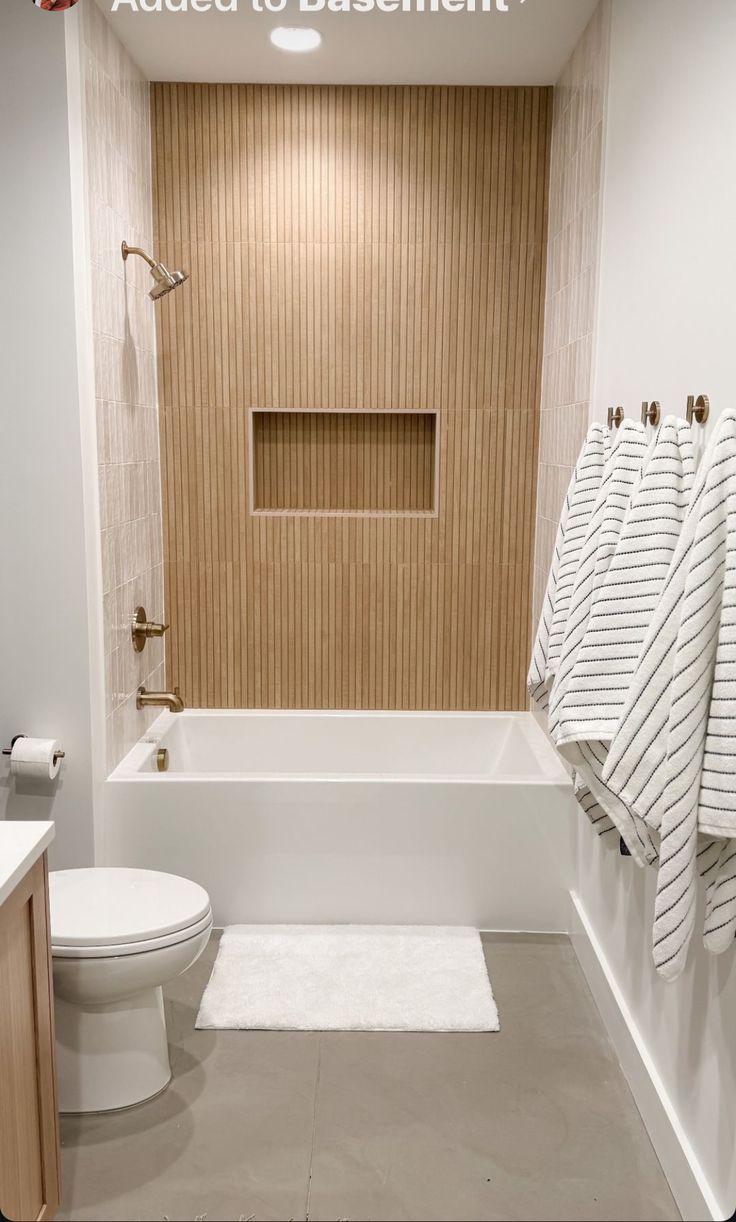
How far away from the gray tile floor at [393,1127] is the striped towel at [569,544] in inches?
33.6

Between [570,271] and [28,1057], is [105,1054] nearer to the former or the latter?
[28,1057]

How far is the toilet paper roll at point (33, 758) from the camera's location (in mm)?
2590

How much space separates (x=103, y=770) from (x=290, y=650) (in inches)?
36.3

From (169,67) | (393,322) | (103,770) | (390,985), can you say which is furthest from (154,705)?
(169,67)

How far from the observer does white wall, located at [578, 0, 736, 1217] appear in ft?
5.43

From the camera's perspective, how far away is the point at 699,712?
4.57ft

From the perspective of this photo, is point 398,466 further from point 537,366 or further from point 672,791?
point 672,791

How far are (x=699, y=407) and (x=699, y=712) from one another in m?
0.59

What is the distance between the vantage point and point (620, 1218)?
33.4 inches

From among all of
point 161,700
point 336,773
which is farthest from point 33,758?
point 336,773

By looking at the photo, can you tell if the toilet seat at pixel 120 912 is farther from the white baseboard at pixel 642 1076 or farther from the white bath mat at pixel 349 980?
the white baseboard at pixel 642 1076

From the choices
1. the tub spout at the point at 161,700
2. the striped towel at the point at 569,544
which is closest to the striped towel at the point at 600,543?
the striped towel at the point at 569,544

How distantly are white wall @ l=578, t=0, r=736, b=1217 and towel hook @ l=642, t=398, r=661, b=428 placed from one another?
0.10 feet

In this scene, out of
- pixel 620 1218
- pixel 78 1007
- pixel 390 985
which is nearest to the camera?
pixel 620 1218
